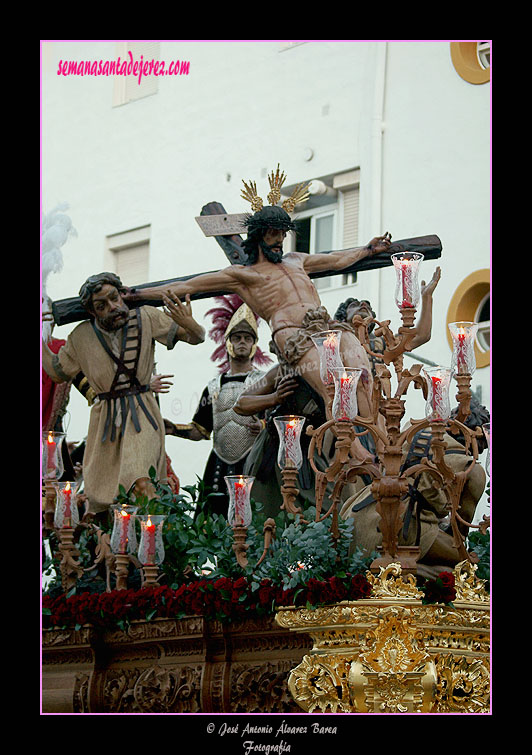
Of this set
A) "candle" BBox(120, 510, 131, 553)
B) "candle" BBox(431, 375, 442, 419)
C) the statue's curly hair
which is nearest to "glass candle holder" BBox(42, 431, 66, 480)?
"candle" BBox(120, 510, 131, 553)

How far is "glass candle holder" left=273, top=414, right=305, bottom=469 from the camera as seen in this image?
9.45 meters

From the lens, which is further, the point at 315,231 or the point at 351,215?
the point at 315,231

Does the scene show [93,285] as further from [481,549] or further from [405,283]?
[481,549]

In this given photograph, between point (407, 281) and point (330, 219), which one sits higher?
point (330, 219)

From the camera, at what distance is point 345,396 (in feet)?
28.7

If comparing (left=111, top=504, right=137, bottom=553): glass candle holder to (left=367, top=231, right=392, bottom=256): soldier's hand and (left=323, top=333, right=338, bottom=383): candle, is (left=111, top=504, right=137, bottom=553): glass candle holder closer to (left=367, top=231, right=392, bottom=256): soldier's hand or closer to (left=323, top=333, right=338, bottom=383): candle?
(left=323, top=333, right=338, bottom=383): candle

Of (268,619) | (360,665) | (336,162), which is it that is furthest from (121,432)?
(336,162)

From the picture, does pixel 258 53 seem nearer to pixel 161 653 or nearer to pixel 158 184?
pixel 158 184

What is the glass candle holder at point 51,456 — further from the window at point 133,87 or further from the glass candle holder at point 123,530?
the window at point 133,87

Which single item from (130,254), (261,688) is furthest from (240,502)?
(130,254)

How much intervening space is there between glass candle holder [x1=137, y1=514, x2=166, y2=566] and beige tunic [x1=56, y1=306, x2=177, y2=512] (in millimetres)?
957

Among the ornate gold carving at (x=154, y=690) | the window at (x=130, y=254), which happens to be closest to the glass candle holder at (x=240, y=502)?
the ornate gold carving at (x=154, y=690)

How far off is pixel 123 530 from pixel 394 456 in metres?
2.26

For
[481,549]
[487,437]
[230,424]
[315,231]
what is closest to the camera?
[481,549]
